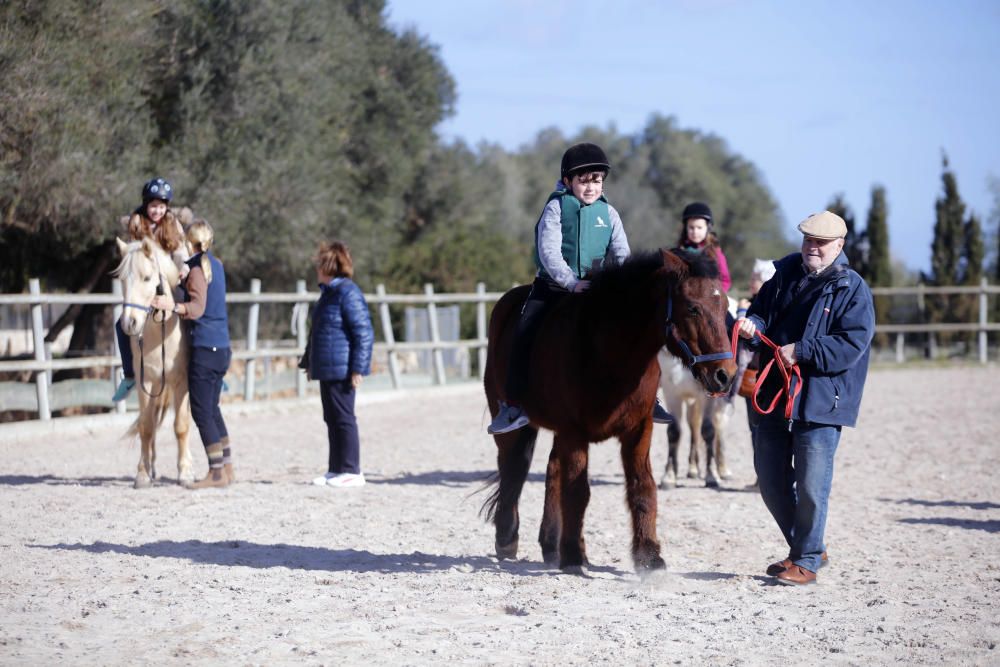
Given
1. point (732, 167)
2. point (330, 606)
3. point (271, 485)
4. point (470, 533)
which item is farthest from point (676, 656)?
point (732, 167)

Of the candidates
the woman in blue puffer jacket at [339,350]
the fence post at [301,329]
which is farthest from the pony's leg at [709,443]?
the fence post at [301,329]

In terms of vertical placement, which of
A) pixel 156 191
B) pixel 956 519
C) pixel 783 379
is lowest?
pixel 956 519

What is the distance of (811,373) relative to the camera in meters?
5.66

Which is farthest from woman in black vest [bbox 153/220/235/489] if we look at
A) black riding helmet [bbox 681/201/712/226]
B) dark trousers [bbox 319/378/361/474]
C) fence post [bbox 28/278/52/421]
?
fence post [bbox 28/278/52/421]

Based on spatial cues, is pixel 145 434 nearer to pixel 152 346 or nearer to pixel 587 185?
pixel 152 346

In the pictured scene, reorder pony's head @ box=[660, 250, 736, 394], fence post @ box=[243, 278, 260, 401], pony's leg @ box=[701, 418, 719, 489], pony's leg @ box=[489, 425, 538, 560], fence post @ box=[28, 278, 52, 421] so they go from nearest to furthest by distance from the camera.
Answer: pony's head @ box=[660, 250, 736, 394]
pony's leg @ box=[489, 425, 538, 560]
pony's leg @ box=[701, 418, 719, 489]
fence post @ box=[28, 278, 52, 421]
fence post @ box=[243, 278, 260, 401]

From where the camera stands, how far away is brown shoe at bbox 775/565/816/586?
5727 mm

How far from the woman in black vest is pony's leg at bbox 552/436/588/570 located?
413 cm

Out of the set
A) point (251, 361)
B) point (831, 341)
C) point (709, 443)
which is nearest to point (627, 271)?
point (831, 341)

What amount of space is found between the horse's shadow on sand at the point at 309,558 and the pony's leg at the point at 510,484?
13cm

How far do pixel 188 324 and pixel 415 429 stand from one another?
248 inches

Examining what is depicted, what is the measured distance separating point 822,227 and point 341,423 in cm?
504

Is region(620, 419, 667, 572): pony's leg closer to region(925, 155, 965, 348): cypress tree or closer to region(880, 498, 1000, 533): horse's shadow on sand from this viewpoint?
region(880, 498, 1000, 533): horse's shadow on sand

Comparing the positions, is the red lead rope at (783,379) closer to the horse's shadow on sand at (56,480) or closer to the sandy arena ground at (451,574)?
the sandy arena ground at (451,574)
